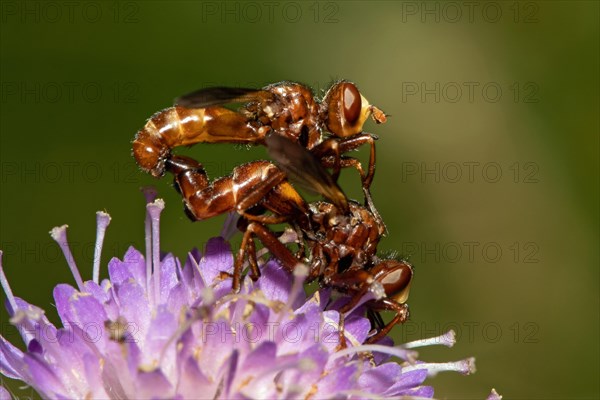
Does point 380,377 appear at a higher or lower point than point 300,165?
lower

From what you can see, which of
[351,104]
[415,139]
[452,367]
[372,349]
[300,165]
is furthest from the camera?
[415,139]

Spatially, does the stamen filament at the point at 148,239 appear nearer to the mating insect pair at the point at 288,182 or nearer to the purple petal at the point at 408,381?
the mating insect pair at the point at 288,182

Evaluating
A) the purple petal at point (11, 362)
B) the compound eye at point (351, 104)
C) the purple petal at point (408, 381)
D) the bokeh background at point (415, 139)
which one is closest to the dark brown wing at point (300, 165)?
the compound eye at point (351, 104)

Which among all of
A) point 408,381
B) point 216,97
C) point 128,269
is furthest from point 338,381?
point 216,97

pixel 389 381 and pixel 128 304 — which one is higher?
pixel 128 304

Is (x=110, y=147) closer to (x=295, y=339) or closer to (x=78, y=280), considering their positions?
(x=78, y=280)

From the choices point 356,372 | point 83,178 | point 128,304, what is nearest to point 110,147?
point 83,178

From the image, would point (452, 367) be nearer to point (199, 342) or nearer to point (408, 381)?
point (408, 381)
